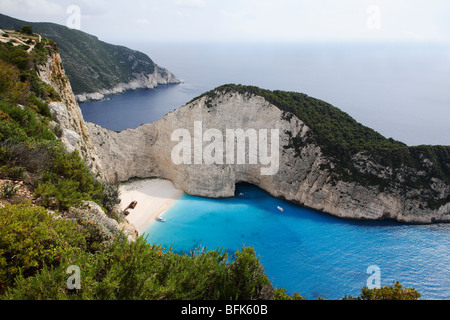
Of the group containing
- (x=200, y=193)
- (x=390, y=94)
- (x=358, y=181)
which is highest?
(x=390, y=94)

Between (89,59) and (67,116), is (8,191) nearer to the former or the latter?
(67,116)

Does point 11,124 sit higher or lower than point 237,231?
higher

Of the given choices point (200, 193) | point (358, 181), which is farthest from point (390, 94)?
point (200, 193)

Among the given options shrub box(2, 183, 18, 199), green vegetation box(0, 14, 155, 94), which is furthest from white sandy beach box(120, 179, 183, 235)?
green vegetation box(0, 14, 155, 94)

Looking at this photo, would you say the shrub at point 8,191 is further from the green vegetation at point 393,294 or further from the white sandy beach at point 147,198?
the white sandy beach at point 147,198
